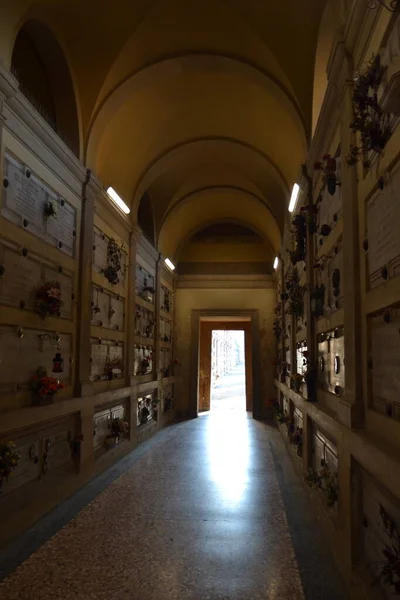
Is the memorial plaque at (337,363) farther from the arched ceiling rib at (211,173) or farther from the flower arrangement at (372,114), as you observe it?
the arched ceiling rib at (211,173)

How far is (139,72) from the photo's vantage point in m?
5.88

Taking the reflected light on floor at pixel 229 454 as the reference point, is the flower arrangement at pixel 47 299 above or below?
above

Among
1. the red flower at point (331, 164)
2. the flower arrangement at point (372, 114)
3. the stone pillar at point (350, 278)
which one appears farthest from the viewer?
the red flower at point (331, 164)

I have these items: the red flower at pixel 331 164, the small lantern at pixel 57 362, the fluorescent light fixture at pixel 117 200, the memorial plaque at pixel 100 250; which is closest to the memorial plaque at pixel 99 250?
the memorial plaque at pixel 100 250

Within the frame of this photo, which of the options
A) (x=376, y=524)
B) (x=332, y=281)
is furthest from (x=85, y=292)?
(x=376, y=524)

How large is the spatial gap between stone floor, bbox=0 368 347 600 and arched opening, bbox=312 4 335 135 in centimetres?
435

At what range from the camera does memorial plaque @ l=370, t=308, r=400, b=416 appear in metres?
2.42

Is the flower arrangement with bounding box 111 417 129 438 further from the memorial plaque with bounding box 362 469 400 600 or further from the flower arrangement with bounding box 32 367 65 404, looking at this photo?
the memorial plaque with bounding box 362 469 400 600

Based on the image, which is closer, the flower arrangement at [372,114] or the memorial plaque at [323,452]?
the flower arrangement at [372,114]

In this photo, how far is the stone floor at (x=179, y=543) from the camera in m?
3.00

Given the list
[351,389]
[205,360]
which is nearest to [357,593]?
[351,389]

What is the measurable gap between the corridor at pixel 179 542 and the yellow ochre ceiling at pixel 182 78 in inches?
156

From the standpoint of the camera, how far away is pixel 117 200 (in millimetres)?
6875

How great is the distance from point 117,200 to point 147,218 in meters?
3.35
